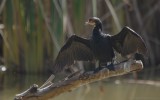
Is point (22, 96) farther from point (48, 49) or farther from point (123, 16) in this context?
point (123, 16)

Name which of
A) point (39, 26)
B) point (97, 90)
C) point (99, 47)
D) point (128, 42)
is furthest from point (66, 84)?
point (39, 26)

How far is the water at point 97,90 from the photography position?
5691 millimetres

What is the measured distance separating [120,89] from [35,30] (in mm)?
1200

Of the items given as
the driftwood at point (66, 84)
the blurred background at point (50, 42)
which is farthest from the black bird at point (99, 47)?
the blurred background at point (50, 42)

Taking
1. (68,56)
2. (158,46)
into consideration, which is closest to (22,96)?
(68,56)

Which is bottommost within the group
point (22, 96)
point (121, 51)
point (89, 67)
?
point (22, 96)

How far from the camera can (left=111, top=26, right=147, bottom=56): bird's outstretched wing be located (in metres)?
3.42

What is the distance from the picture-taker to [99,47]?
3.47 m

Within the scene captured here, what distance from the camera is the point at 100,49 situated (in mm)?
3463

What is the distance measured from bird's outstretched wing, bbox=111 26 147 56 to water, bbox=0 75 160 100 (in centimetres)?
197

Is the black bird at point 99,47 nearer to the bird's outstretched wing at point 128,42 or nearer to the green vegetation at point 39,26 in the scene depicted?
the bird's outstretched wing at point 128,42

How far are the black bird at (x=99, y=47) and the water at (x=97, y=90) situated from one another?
1864 millimetres

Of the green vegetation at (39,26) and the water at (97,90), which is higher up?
the green vegetation at (39,26)

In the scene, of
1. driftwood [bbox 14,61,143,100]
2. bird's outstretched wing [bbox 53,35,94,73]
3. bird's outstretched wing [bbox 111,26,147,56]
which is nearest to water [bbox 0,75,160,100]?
bird's outstretched wing [bbox 53,35,94,73]
